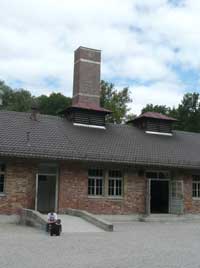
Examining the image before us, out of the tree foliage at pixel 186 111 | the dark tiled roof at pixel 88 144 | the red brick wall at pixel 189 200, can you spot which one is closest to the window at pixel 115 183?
the dark tiled roof at pixel 88 144

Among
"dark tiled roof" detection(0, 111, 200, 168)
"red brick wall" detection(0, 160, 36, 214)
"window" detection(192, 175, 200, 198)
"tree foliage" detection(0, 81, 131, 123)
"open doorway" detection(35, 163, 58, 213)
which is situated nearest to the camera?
"red brick wall" detection(0, 160, 36, 214)

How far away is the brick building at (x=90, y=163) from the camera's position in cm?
1958

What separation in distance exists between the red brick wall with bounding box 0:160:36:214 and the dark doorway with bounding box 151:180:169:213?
7070 millimetres

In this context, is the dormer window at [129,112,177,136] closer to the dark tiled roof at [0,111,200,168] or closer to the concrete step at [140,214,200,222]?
the dark tiled roof at [0,111,200,168]

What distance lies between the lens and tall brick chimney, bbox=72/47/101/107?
26875mm

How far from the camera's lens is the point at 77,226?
1672 centimetres

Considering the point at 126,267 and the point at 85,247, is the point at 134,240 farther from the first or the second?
the point at 126,267

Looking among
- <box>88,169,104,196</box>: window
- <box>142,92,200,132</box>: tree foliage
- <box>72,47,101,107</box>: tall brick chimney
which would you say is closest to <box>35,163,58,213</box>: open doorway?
<box>88,169,104,196</box>: window

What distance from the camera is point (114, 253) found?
11.0m

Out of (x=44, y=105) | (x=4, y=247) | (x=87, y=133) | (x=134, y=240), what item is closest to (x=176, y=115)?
(x=44, y=105)

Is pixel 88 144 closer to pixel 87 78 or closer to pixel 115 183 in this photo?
pixel 115 183

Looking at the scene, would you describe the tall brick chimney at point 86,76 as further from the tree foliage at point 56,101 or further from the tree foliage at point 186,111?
the tree foliage at point 186,111

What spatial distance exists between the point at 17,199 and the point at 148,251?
9.15 m

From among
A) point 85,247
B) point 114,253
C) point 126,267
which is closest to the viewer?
point 126,267
